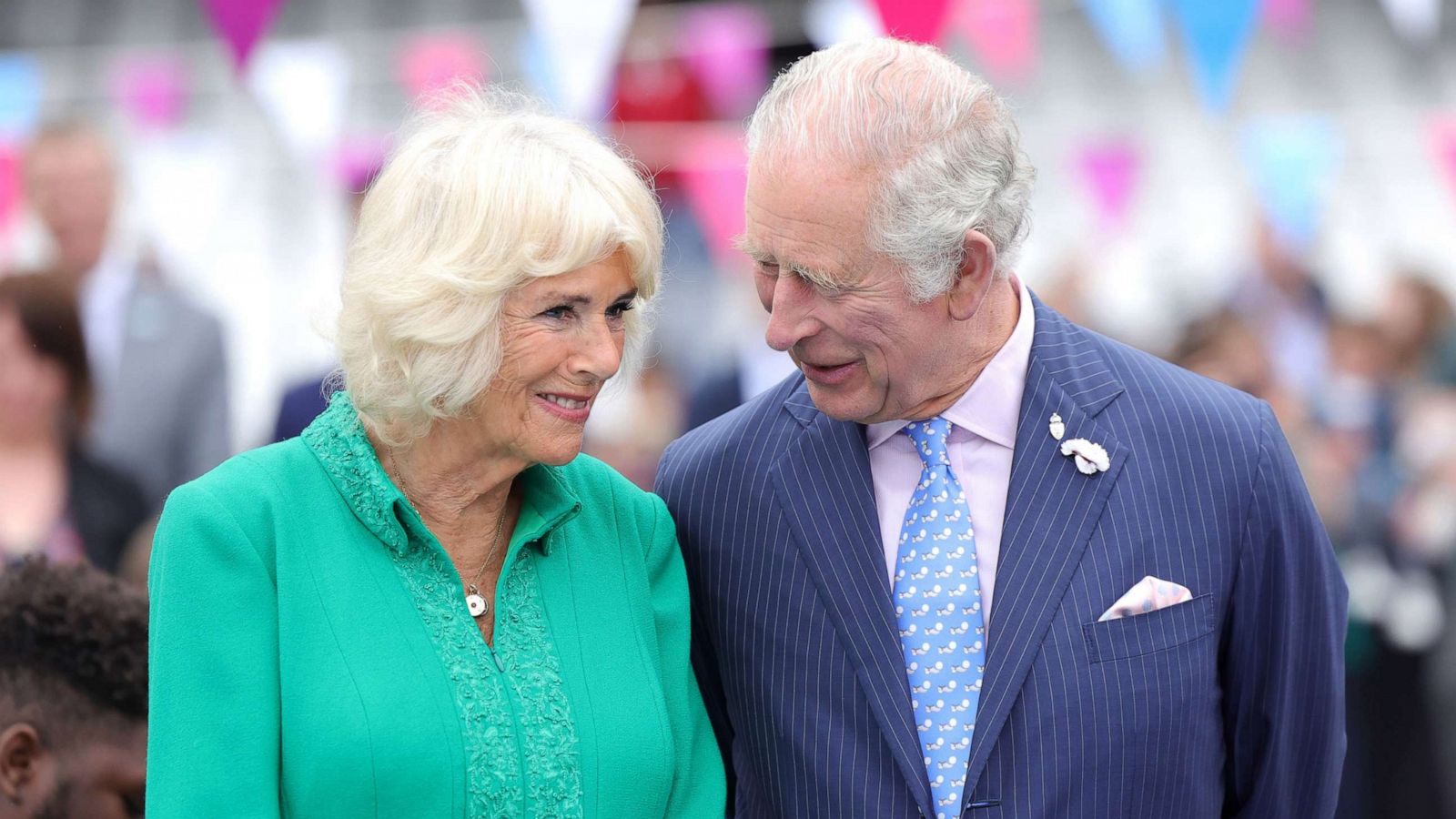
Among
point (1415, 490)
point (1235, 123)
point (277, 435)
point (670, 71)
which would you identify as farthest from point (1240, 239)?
point (277, 435)

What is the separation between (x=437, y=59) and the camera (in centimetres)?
977

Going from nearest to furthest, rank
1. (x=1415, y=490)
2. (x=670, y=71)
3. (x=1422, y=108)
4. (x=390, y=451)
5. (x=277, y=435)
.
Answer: (x=390, y=451) < (x=277, y=435) < (x=1415, y=490) < (x=670, y=71) < (x=1422, y=108)

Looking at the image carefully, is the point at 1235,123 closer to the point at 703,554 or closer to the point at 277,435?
the point at 277,435

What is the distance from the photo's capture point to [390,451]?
8.23 feet

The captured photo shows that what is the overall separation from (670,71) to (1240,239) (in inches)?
173

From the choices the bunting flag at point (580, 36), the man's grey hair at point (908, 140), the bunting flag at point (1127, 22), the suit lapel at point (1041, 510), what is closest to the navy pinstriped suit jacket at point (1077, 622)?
the suit lapel at point (1041, 510)

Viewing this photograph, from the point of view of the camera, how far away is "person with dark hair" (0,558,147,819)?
262cm

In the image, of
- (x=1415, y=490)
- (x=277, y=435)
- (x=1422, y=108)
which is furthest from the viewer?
(x=1422, y=108)

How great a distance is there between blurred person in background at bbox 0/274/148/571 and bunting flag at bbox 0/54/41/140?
5074 mm

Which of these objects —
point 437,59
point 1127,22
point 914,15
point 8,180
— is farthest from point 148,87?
point 914,15

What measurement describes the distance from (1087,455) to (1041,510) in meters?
0.11

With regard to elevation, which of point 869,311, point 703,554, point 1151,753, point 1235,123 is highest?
point 1235,123

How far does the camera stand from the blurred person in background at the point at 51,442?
4.94m

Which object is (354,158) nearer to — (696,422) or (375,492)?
(696,422)
